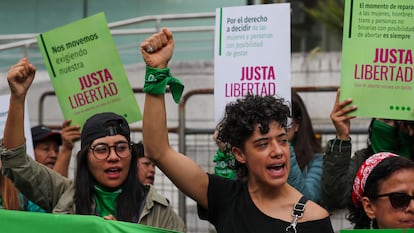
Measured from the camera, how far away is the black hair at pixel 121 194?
479cm

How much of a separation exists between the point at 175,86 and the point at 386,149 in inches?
54.8

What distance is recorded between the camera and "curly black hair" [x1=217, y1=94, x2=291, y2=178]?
4.02m

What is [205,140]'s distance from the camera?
313 inches

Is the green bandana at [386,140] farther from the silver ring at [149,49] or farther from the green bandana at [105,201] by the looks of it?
the silver ring at [149,49]

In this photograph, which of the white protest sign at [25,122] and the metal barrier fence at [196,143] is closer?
the white protest sign at [25,122]

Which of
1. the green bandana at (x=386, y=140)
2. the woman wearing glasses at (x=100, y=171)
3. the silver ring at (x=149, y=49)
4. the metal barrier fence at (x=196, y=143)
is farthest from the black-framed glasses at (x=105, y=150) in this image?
the metal barrier fence at (x=196, y=143)

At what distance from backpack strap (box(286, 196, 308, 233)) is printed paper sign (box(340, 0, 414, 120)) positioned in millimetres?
921

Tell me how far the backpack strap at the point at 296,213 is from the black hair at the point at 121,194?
1.16 metres

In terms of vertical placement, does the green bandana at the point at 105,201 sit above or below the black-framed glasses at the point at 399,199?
below

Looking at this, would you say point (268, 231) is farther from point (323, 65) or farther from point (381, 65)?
point (323, 65)

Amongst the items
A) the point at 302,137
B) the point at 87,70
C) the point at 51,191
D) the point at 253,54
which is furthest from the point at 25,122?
the point at 302,137

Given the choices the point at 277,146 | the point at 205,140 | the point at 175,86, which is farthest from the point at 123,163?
the point at 205,140

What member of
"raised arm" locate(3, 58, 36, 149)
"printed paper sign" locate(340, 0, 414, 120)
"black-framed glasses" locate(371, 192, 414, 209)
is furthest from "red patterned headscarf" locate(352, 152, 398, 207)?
"raised arm" locate(3, 58, 36, 149)

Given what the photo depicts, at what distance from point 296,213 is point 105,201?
4.46 ft
